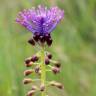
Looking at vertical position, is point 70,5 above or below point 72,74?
above

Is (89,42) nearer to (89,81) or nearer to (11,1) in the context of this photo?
(89,81)

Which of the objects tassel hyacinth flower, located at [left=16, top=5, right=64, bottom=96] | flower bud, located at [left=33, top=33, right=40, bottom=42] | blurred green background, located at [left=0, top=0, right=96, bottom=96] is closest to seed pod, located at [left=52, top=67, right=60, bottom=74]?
tassel hyacinth flower, located at [left=16, top=5, right=64, bottom=96]

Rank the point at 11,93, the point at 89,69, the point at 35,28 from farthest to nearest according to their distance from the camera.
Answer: the point at 89,69 < the point at 11,93 < the point at 35,28

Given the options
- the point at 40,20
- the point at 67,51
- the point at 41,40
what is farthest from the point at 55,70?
the point at 67,51

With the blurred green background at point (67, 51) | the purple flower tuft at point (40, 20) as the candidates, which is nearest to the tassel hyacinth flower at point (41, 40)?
the purple flower tuft at point (40, 20)

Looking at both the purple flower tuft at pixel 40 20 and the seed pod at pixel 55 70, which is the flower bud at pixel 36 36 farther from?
the seed pod at pixel 55 70

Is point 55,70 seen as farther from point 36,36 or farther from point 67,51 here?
point 67,51

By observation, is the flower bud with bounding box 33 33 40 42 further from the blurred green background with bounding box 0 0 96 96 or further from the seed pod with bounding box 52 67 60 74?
the blurred green background with bounding box 0 0 96 96

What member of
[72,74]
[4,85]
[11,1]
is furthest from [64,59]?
[11,1]
